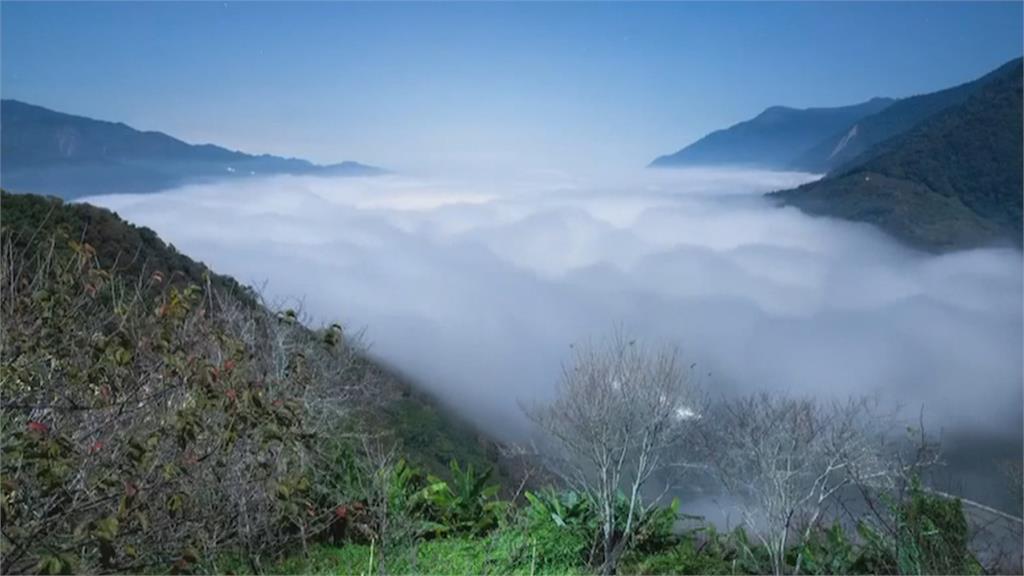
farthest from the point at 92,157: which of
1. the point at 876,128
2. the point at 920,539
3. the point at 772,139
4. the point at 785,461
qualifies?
the point at 876,128

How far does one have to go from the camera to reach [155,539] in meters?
2.35

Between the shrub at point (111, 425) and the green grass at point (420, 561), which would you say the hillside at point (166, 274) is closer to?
the shrub at point (111, 425)

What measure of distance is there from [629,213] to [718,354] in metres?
8.54

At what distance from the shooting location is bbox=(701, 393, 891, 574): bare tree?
18.7ft

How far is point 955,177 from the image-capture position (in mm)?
28844

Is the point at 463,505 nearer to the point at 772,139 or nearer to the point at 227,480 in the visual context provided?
the point at 227,480

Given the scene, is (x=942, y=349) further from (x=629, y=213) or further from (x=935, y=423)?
(x=629, y=213)

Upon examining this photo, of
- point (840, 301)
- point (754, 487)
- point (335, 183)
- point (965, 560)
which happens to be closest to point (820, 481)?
point (754, 487)

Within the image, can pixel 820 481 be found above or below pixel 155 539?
below

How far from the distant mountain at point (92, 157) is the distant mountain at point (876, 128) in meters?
23.6

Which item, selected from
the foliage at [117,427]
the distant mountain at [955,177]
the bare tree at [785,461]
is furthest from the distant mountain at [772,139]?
the foliage at [117,427]

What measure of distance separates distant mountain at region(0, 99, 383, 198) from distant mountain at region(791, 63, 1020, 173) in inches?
928

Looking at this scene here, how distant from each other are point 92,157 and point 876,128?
2903 centimetres

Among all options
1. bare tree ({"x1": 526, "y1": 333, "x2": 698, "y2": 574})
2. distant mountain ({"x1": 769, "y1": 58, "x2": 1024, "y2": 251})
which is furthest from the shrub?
distant mountain ({"x1": 769, "y1": 58, "x2": 1024, "y2": 251})
